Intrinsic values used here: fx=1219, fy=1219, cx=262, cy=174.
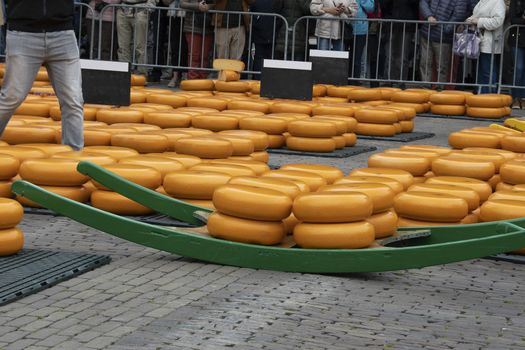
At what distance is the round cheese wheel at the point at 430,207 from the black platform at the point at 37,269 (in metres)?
1.82

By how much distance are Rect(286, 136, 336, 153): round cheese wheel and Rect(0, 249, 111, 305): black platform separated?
212 inches

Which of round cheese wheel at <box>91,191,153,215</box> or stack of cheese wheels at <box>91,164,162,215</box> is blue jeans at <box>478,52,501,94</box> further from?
round cheese wheel at <box>91,191,153,215</box>

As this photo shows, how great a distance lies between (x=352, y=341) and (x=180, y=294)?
40.6 inches

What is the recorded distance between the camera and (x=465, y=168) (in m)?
8.46

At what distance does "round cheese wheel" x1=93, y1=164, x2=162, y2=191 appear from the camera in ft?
25.1

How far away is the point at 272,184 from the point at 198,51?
11.0 metres

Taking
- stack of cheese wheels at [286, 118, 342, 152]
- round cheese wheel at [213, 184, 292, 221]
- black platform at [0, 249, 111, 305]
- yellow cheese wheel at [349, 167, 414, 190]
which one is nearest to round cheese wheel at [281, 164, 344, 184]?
yellow cheese wheel at [349, 167, 414, 190]

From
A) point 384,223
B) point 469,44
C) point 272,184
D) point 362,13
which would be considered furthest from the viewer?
point 362,13

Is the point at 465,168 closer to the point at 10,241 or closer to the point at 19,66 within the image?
the point at 19,66

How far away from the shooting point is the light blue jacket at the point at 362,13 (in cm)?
1745

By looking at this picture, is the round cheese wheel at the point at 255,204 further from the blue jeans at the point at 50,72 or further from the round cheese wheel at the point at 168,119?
the round cheese wheel at the point at 168,119

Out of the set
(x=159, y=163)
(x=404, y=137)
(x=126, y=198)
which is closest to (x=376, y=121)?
(x=404, y=137)

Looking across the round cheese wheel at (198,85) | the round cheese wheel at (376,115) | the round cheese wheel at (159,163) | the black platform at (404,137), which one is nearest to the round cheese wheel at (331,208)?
the round cheese wheel at (159,163)

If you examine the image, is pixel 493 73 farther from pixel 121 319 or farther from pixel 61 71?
pixel 121 319
